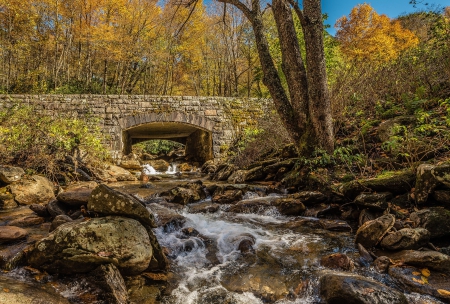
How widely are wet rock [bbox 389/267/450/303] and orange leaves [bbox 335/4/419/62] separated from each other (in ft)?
54.5

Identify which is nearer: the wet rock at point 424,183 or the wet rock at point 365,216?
the wet rock at point 424,183

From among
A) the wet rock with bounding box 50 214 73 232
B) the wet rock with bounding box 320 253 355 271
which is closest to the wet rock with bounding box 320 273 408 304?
the wet rock with bounding box 320 253 355 271

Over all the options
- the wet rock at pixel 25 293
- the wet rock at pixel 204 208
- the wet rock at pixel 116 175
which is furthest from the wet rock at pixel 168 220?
the wet rock at pixel 116 175

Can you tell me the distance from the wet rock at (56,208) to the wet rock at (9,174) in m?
1.81

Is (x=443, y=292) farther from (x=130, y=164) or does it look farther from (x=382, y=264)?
(x=130, y=164)

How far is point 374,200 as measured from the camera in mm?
3328

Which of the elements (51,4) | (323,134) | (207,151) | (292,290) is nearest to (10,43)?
Result: (51,4)

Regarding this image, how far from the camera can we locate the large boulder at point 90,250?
221 cm

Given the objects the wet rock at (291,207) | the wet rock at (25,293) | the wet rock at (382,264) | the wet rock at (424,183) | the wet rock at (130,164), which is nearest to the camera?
the wet rock at (25,293)

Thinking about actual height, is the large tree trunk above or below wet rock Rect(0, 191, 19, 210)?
above

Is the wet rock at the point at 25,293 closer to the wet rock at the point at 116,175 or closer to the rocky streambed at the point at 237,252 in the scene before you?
the rocky streambed at the point at 237,252

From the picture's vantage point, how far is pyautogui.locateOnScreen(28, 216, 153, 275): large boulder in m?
2.21

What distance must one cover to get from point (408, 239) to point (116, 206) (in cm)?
276

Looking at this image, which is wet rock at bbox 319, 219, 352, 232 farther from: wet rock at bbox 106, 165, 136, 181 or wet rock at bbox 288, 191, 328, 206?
wet rock at bbox 106, 165, 136, 181
